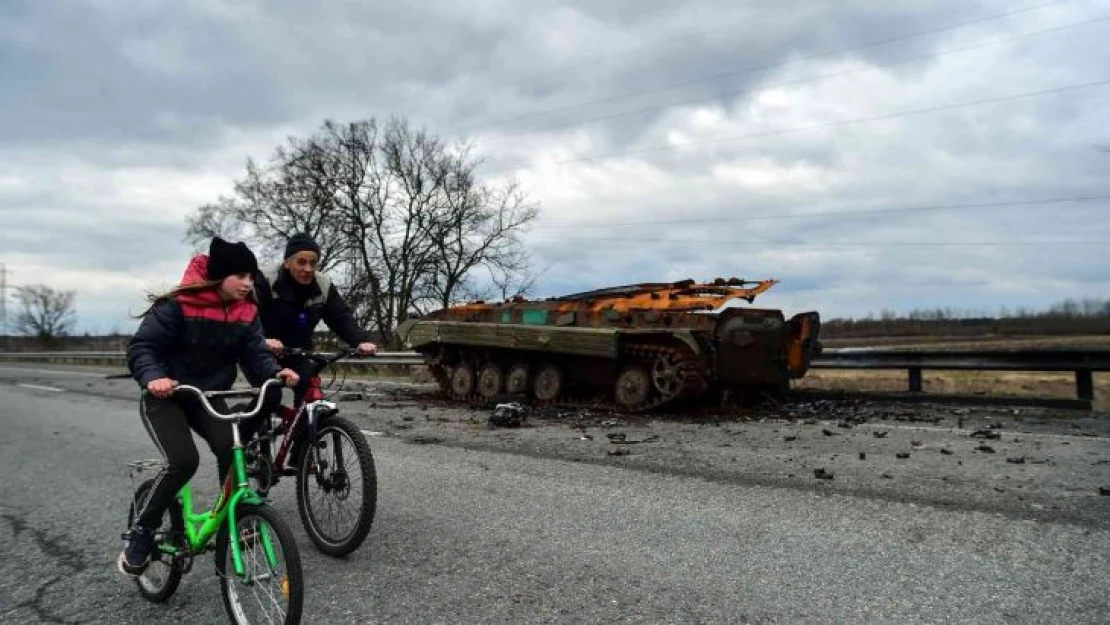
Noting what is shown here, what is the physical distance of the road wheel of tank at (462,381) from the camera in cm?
1479

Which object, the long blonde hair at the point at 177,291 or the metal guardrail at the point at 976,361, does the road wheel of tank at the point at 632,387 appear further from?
the long blonde hair at the point at 177,291

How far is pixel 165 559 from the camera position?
383 cm

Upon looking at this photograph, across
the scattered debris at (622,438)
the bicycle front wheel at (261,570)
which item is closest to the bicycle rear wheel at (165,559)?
the bicycle front wheel at (261,570)

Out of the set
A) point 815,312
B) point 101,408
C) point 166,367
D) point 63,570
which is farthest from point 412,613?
point 101,408

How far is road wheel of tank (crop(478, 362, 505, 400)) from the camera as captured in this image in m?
14.2

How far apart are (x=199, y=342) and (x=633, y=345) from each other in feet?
28.7

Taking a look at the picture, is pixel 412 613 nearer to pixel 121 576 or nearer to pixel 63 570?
pixel 121 576

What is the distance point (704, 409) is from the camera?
1218 centimetres

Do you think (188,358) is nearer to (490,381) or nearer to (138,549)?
(138,549)

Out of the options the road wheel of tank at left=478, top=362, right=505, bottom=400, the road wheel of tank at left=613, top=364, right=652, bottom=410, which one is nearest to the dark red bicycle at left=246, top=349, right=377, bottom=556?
the road wheel of tank at left=613, top=364, right=652, bottom=410

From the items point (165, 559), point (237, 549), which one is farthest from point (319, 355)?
point (237, 549)

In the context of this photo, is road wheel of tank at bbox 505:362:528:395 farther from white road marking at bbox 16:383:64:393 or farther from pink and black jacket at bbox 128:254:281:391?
white road marking at bbox 16:383:64:393

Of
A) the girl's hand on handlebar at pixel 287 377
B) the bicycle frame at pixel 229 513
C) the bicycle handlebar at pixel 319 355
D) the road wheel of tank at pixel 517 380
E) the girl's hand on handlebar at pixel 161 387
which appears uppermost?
the bicycle handlebar at pixel 319 355

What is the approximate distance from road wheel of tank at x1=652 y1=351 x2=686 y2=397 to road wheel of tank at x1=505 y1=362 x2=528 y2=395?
8.81 feet
